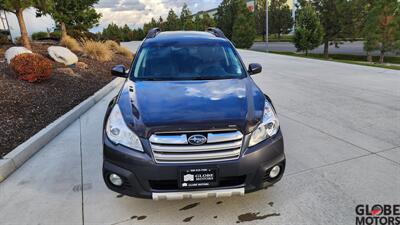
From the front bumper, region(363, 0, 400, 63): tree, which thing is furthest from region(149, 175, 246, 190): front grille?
region(363, 0, 400, 63): tree

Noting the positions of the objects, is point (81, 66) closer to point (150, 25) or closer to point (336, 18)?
point (336, 18)

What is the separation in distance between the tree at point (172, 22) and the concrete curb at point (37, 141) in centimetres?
5060

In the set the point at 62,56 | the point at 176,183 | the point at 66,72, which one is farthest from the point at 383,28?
the point at 176,183

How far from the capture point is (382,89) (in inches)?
A: 322

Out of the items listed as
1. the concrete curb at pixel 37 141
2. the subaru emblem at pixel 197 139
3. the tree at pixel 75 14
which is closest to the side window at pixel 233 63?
the subaru emblem at pixel 197 139

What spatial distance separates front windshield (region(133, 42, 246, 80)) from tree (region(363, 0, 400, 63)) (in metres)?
24.9

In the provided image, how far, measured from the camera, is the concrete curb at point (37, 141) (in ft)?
13.3

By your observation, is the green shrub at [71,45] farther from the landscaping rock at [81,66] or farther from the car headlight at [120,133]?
the car headlight at [120,133]

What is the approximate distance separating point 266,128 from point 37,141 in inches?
142

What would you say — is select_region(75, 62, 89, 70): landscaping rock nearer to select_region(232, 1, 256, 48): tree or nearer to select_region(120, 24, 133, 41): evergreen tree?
select_region(232, 1, 256, 48): tree

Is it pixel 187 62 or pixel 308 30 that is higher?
pixel 187 62

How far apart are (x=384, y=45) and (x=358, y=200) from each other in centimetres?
2623

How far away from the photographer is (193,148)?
8.82 ft

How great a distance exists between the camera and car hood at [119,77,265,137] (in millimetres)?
2752
